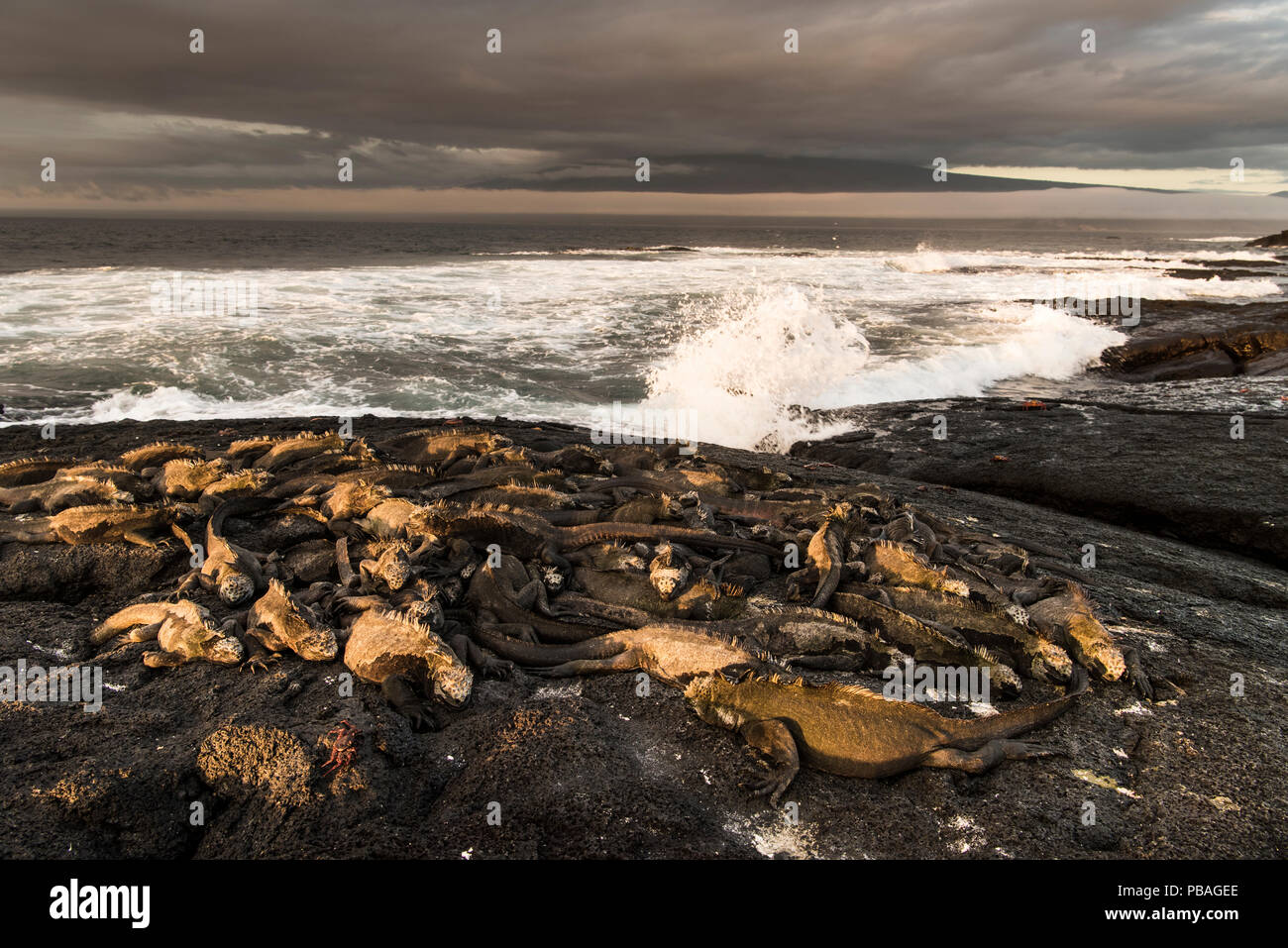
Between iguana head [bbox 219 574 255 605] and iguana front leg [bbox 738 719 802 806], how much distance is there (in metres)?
3.48

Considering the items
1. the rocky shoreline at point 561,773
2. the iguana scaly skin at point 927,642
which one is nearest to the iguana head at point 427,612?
the rocky shoreline at point 561,773

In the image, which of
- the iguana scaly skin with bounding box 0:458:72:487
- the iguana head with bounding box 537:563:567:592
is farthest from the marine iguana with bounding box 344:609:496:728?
the iguana scaly skin with bounding box 0:458:72:487

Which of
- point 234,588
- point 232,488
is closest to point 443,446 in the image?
point 232,488

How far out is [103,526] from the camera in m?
5.80

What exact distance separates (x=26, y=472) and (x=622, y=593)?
21.0 ft

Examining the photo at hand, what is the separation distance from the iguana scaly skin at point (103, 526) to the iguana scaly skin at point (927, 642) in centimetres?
533

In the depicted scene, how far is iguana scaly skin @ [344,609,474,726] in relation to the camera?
4.00 m

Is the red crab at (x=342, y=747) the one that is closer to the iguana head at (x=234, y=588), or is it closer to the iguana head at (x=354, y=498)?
the iguana head at (x=234, y=588)

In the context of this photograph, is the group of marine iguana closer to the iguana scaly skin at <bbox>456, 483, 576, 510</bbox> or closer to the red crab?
the iguana scaly skin at <bbox>456, 483, 576, 510</bbox>

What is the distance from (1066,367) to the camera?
53.0 feet

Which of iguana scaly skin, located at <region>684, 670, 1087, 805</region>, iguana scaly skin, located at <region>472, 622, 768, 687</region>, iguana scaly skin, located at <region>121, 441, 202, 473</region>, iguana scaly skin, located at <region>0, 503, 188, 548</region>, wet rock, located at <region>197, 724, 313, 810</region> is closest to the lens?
wet rock, located at <region>197, 724, 313, 810</region>

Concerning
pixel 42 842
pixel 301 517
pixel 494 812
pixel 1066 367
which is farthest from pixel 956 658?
pixel 1066 367

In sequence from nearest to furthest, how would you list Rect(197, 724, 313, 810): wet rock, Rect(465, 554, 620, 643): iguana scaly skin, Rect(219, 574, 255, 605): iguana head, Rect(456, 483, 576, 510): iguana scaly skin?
Rect(197, 724, 313, 810): wet rock → Rect(465, 554, 620, 643): iguana scaly skin → Rect(219, 574, 255, 605): iguana head → Rect(456, 483, 576, 510): iguana scaly skin
